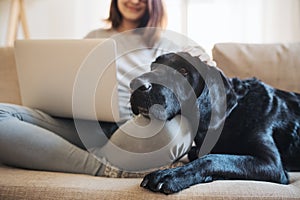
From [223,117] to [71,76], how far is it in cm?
53

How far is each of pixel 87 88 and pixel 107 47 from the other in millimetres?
154

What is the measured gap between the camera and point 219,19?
2758mm

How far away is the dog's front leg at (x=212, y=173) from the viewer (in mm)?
991

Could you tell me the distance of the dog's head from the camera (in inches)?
44.1

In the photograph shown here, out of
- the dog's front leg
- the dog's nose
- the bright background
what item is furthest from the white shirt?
the bright background

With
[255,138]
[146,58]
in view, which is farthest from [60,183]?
[146,58]

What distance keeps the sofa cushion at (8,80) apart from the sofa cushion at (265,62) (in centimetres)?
94

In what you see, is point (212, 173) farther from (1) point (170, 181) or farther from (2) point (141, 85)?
(2) point (141, 85)

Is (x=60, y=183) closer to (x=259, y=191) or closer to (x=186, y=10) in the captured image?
(x=259, y=191)

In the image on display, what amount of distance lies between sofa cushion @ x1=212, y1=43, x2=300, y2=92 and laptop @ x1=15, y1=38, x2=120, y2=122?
2.12 feet

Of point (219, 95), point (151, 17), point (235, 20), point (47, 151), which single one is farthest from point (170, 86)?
point (235, 20)

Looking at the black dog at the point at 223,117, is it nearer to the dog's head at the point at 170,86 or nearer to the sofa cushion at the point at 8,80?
the dog's head at the point at 170,86

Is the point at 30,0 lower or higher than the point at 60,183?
higher

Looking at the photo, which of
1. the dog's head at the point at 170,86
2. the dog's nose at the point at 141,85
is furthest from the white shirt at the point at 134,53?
the dog's nose at the point at 141,85
